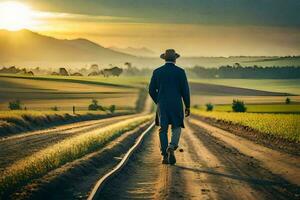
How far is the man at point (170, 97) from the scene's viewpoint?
16.1 m

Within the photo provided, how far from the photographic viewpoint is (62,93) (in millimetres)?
119938

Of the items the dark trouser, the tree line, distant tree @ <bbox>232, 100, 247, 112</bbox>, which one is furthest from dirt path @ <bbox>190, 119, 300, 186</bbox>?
the tree line

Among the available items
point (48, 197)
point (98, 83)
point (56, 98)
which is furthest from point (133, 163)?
point (98, 83)

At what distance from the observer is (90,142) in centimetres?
2159

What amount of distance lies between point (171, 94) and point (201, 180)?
388cm

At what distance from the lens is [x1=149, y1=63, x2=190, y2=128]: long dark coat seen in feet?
52.8

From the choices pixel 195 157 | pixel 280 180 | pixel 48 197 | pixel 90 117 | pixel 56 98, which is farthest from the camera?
pixel 56 98

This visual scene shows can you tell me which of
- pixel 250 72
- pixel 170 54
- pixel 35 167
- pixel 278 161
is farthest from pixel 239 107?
pixel 35 167

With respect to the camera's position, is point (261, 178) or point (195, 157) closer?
point (261, 178)

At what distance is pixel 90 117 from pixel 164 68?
51614 millimetres

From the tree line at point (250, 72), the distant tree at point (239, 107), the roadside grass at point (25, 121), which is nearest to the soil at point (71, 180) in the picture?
the roadside grass at point (25, 121)

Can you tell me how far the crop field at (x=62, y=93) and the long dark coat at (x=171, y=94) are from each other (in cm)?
6864

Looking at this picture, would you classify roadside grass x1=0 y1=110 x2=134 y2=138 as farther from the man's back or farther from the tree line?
the tree line

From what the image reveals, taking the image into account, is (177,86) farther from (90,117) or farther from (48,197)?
(90,117)
